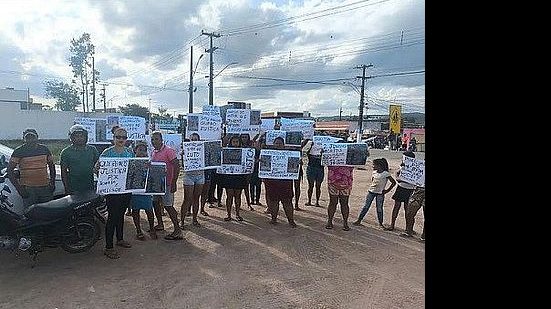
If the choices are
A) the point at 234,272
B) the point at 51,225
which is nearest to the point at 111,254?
the point at 51,225

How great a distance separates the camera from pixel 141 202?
5.63m

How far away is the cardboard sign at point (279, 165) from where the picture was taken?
6480 millimetres

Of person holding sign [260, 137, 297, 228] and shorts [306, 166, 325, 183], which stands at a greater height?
shorts [306, 166, 325, 183]

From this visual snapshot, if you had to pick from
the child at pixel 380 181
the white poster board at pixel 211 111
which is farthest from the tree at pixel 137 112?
the child at pixel 380 181

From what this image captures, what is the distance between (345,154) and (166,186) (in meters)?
2.67

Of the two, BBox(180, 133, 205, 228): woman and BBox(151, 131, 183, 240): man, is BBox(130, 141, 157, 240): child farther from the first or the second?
BBox(180, 133, 205, 228): woman

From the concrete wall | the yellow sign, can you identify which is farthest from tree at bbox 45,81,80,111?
the yellow sign

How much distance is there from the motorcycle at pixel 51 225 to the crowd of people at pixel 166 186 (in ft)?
0.66

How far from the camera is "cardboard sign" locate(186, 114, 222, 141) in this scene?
6.68 metres

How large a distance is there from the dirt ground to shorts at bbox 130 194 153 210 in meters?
0.48

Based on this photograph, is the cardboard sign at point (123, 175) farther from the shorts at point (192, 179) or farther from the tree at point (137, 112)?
the tree at point (137, 112)

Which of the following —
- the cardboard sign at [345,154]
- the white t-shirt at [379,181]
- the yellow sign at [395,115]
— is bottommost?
the white t-shirt at [379,181]
